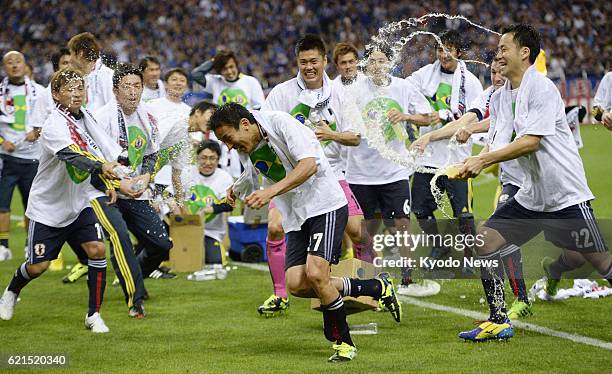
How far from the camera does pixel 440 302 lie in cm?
867

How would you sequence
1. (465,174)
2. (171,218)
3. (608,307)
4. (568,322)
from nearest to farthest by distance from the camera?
(465,174) < (568,322) < (608,307) < (171,218)

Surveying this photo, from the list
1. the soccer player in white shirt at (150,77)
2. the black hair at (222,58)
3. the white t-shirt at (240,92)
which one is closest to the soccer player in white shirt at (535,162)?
the soccer player in white shirt at (150,77)


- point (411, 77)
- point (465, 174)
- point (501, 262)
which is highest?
point (411, 77)

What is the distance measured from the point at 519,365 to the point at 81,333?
347cm

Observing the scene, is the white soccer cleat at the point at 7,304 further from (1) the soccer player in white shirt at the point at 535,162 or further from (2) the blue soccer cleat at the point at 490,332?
(1) the soccer player in white shirt at the point at 535,162

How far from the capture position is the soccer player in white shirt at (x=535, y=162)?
Answer: 20.7 feet

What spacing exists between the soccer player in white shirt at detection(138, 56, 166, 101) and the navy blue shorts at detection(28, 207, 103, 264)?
3.86 m

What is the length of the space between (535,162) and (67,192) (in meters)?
3.56

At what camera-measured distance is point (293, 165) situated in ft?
21.4

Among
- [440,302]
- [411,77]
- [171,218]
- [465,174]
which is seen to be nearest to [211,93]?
[171,218]

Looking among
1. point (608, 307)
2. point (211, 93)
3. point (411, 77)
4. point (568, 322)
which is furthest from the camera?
point (211, 93)

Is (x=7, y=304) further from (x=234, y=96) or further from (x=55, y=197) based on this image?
(x=234, y=96)

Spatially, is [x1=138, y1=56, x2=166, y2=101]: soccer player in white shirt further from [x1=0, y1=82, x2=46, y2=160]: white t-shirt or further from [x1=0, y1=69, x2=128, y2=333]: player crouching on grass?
[x1=0, y1=69, x2=128, y2=333]: player crouching on grass

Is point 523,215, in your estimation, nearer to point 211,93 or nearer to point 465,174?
point 465,174
